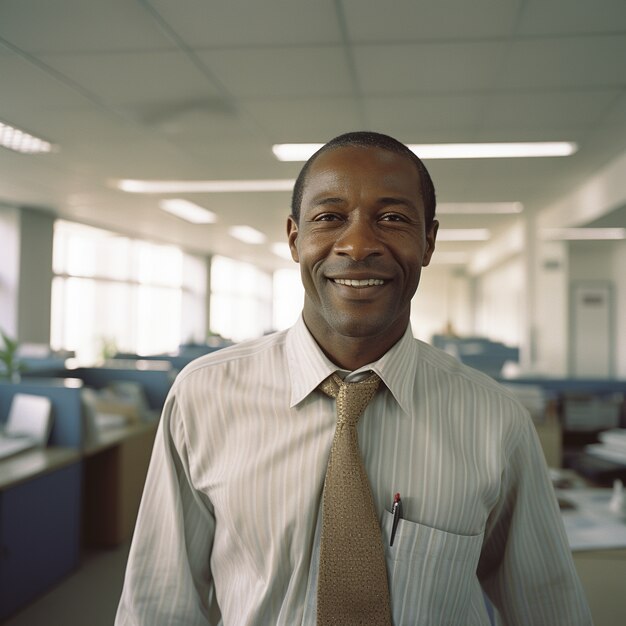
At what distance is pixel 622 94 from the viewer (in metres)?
2.90

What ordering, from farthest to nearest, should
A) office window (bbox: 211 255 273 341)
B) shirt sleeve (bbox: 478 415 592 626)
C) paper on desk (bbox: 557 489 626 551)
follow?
office window (bbox: 211 255 273 341) → paper on desk (bbox: 557 489 626 551) → shirt sleeve (bbox: 478 415 592 626)

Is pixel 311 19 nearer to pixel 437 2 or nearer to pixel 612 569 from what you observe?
pixel 437 2

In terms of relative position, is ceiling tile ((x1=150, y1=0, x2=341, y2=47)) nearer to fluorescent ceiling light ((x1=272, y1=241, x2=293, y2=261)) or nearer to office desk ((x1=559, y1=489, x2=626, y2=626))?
office desk ((x1=559, y1=489, x2=626, y2=626))

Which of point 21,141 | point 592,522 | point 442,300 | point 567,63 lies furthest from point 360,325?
point 442,300

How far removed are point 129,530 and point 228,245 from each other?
20.1 feet

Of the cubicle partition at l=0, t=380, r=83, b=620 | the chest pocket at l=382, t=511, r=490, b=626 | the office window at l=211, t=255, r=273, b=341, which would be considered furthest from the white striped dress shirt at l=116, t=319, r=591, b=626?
the office window at l=211, t=255, r=273, b=341

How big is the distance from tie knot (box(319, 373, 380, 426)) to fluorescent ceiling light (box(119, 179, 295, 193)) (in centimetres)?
396

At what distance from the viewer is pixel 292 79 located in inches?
106

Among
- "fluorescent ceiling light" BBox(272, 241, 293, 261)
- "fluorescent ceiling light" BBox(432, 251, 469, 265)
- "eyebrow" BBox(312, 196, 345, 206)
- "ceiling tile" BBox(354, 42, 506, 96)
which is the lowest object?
"eyebrow" BBox(312, 196, 345, 206)

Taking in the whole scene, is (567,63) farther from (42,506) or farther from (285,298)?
(285,298)

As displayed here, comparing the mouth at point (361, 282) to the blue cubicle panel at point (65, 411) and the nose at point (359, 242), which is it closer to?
the nose at point (359, 242)

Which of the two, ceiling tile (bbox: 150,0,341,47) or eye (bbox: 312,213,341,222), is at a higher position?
ceiling tile (bbox: 150,0,341,47)

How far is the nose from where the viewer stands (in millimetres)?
793

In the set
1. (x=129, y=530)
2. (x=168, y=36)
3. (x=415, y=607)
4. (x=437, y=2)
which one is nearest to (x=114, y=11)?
(x=168, y=36)
